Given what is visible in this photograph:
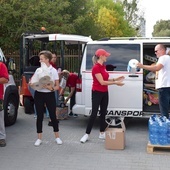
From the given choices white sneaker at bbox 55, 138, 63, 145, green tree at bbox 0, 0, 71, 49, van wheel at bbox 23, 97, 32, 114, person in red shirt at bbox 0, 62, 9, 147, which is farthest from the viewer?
green tree at bbox 0, 0, 71, 49

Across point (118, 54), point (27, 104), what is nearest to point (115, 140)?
point (118, 54)

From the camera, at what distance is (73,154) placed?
5.89 m

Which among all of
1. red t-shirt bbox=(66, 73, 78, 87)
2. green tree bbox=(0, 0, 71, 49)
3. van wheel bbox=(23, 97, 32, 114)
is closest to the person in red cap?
red t-shirt bbox=(66, 73, 78, 87)

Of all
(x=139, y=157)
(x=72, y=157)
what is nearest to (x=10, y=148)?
(x=72, y=157)

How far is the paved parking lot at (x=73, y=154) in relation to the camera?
5.30 m

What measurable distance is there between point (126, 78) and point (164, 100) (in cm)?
109

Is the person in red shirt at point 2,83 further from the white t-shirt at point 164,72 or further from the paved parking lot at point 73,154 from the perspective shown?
the white t-shirt at point 164,72

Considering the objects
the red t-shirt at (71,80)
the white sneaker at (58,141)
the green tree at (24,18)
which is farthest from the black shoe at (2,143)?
the green tree at (24,18)

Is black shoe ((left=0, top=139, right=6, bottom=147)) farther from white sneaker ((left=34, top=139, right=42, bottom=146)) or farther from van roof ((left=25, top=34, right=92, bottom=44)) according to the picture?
van roof ((left=25, top=34, right=92, bottom=44))

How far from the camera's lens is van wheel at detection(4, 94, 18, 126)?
7.97 metres

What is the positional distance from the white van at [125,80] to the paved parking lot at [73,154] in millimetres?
534

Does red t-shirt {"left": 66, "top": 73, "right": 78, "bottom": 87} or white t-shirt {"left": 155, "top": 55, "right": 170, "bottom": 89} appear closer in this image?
white t-shirt {"left": 155, "top": 55, "right": 170, "bottom": 89}

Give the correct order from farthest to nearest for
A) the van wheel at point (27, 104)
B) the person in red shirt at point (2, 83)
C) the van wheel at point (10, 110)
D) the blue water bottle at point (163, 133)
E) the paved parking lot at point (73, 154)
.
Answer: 1. the van wheel at point (27, 104)
2. the van wheel at point (10, 110)
3. the person in red shirt at point (2, 83)
4. the blue water bottle at point (163, 133)
5. the paved parking lot at point (73, 154)

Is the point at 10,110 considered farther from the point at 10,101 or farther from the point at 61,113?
the point at 61,113
